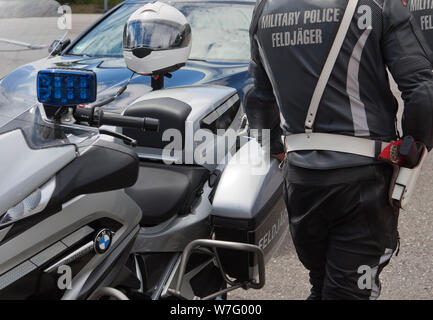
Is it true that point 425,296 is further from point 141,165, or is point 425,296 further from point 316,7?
point 316,7

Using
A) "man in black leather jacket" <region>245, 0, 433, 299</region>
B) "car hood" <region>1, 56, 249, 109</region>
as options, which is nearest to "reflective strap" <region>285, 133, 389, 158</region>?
"man in black leather jacket" <region>245, 0, 433, 299</region>

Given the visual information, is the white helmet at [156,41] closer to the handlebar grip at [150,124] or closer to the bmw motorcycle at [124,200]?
the bmw motorcycle at [124,200]

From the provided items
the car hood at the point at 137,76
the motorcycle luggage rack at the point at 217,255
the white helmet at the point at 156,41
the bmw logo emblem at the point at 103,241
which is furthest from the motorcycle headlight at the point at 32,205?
the car hood at the point at 137,76

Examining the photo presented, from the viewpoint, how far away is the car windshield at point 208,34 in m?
4.47

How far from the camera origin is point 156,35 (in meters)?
3.27

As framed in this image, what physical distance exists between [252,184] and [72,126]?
76 centimetres

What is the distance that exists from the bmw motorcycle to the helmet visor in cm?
60

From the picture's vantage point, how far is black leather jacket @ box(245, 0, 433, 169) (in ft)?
6.26

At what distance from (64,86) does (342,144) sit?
33.7 inches

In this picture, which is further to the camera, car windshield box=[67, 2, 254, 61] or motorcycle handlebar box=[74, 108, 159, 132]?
car windshield box=[67, 2, 254, 61]

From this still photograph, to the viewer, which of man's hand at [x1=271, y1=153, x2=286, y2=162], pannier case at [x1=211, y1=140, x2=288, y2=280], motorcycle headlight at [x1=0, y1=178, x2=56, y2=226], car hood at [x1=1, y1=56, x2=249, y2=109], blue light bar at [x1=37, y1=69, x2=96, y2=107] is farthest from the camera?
car hood at [x1=1, y1=56, x2=249, y2=109]

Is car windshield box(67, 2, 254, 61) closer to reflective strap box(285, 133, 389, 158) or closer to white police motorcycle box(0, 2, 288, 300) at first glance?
white police motorcycle box(0, 2, 288, 300)

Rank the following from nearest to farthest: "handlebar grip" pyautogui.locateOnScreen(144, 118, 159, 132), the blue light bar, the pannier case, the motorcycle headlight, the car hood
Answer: the motorcycle headlight < the blue light bar < "handlebar grip" pyautogui.locateOnScreen(144, 118, 159, 132) < the pannier case < the car hood

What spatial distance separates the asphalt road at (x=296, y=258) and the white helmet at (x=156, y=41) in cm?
68
